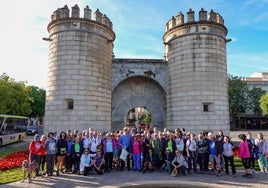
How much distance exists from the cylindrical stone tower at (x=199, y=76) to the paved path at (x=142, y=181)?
6.39 metres

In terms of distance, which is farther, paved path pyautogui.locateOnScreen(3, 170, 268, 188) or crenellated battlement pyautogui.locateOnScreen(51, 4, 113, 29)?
crenellated battlement pyautogui.locateOnScreen(51, 4, 113, 29)

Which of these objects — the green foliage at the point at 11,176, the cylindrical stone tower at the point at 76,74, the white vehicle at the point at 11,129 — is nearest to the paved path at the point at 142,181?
the green foliage at the point at 11,176

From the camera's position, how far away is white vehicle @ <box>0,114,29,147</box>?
2040cm

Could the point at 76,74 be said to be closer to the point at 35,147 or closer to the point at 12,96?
the point at 35,147

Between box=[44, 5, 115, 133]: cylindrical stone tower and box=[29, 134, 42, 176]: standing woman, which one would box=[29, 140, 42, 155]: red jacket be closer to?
box=[29, 134, 42, 176]: standing woman

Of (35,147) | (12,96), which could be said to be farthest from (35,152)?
(12,96)

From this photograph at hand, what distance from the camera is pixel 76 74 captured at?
16203 millimetres

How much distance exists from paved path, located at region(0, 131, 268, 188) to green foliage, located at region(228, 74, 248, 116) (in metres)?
37.1

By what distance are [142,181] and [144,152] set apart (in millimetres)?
2894

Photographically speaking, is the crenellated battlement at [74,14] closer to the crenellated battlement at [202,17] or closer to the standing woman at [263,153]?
the crenellated battlement at [202,17]

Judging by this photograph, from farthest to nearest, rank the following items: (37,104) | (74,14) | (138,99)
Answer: (37,104)
(138,99)
(74,14)

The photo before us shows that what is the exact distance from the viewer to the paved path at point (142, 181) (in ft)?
25.8

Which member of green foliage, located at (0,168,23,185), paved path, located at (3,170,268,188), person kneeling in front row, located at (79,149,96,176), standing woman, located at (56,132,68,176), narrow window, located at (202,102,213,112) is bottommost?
green foliage, located at (0,168,23,185)

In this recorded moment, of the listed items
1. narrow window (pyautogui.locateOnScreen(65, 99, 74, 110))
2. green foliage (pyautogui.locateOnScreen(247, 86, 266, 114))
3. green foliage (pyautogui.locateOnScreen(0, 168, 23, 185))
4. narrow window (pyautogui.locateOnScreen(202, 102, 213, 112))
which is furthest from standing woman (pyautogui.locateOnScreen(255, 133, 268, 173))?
green foliage (pyautogui.locateOnScreen(247, 86, 266, 114))
